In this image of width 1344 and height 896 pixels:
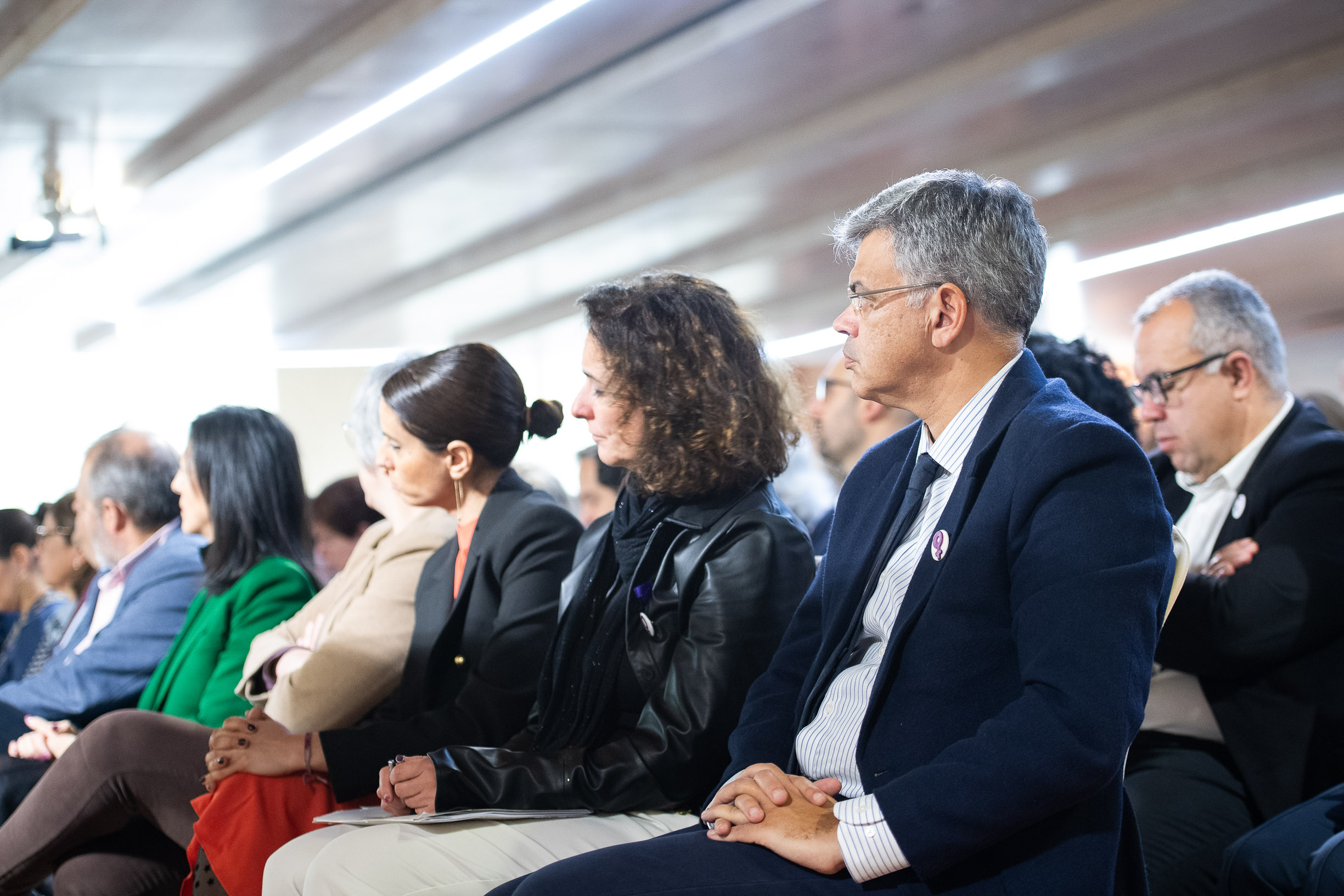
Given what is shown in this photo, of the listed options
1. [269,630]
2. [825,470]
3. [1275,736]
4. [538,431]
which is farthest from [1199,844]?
[825,470]

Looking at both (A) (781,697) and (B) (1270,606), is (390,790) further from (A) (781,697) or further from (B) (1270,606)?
(B) (1270,606)

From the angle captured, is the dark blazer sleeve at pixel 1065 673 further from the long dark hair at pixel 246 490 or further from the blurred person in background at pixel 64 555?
the blurred person in background at pixel 64 555

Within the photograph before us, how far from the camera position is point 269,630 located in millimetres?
2799

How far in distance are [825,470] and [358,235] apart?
18.0ft

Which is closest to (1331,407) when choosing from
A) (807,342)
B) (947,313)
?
(947,313)

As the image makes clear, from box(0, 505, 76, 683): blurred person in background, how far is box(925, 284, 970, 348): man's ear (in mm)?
3531

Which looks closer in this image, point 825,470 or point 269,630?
point 269,630

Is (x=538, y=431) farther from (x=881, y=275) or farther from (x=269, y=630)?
(x=881, y=275)

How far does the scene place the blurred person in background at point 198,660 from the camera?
2301 mm

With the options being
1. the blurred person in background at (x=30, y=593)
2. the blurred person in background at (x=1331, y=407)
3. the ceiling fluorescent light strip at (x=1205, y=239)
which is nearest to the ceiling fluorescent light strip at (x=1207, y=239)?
the ceiling fluorescent light strip at (x=1205, y=239)

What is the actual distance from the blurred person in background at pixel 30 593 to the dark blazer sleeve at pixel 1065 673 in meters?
3.60

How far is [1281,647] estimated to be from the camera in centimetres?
201

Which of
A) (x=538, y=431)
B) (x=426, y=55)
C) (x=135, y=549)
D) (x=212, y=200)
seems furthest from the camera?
(x=212, y=200)

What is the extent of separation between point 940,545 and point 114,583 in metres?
2.83
